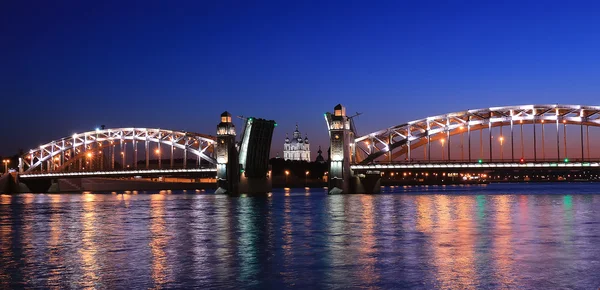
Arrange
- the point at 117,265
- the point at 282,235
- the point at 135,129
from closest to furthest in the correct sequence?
the point at 117,265, the point at 282,235, the point at 135,129

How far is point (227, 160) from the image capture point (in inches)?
4373

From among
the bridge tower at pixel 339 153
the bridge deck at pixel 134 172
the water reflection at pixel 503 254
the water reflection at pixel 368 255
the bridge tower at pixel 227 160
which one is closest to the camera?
the water reflection at pixel 503 254

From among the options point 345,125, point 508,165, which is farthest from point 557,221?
point 345,125

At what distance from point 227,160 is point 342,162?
1829 cm

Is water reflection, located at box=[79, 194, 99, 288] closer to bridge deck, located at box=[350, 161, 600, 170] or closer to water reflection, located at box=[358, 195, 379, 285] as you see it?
water reflection, located at box=[358, 195, 379, 285]

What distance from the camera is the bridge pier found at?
335ft

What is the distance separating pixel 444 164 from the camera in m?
98.4

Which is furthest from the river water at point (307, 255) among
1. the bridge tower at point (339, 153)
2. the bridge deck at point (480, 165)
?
the bridge tower at point (339, 153)

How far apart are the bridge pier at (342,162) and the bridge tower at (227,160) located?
15384 mm

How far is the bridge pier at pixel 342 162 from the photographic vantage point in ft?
335

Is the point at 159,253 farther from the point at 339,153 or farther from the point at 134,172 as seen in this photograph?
the point at 134,172

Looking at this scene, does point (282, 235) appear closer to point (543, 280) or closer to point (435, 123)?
point (543, 280)

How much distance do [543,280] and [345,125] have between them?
8585cm

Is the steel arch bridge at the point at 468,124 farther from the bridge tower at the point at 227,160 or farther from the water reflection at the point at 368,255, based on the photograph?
the water reflection at the point at 368,255
